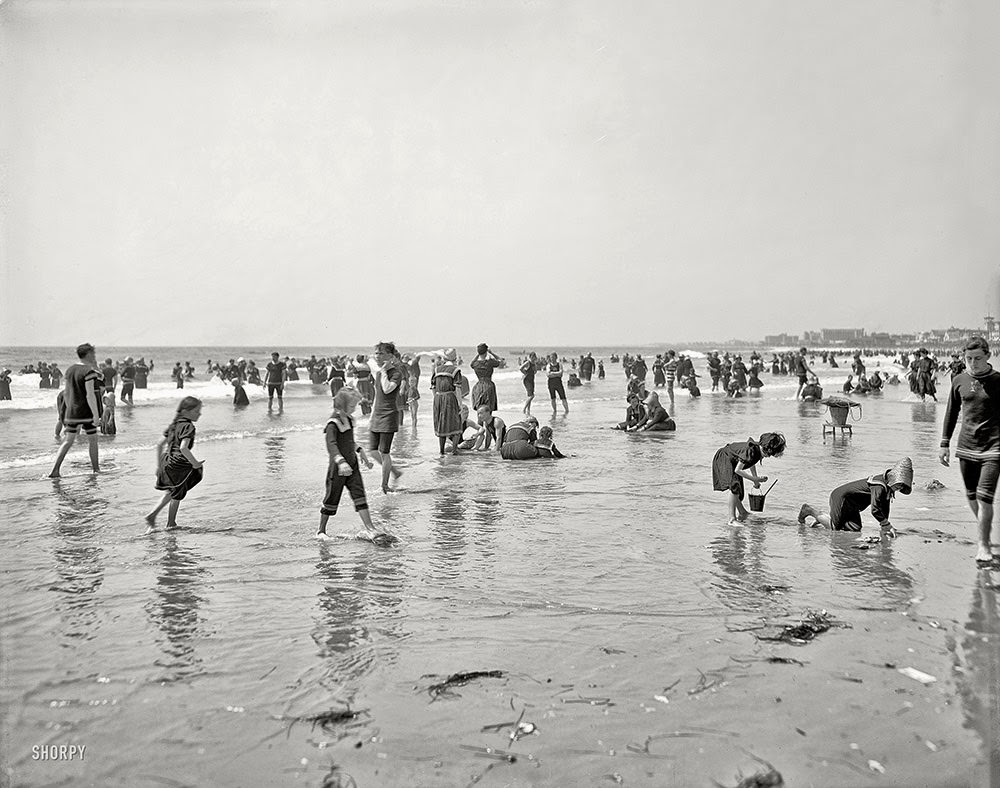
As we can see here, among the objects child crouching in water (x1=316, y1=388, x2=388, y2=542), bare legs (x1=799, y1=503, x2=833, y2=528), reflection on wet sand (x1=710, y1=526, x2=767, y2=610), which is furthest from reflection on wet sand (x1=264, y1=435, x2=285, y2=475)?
bare legs (x1=799, y1=503, x2=833, y2=528)

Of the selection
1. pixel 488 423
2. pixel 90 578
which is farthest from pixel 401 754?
pixel 488 423

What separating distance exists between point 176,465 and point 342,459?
1.86 meters

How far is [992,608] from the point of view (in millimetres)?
5234

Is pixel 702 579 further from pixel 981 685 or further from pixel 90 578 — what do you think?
pixel 90 578

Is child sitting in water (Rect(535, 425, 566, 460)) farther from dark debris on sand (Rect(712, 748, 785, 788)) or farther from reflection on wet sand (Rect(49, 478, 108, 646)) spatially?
dark debris on sand (Rect(712, 748, 785, 788))

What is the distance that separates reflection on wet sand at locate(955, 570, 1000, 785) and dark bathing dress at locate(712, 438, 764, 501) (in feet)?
7.66

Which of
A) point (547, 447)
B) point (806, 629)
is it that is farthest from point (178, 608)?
point (547, 447)

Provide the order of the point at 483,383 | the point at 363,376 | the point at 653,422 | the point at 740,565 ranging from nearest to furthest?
the point at 740,565
the point at 483,383
the point at 363,376
the point at 653,422

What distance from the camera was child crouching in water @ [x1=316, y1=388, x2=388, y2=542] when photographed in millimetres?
7141

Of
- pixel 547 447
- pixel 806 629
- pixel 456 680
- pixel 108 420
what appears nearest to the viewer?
pixel 456 680

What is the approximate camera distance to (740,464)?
7.68 m

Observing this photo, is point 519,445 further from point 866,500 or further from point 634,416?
point 866,500

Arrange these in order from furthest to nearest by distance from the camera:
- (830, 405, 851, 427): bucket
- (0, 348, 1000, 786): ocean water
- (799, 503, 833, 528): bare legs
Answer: (830, 405, 851, 427): bucket
(799, 503, 833, 528): bare legs
(0, 348, 1000, 786): ocean water

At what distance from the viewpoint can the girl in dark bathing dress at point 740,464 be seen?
24.8 ft
